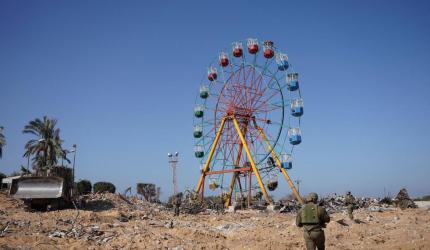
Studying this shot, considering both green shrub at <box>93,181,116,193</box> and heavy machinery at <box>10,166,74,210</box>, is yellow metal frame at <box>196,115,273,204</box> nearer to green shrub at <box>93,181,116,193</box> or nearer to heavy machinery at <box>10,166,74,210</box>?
heavy machinery at <box>10,166,74,210</box>

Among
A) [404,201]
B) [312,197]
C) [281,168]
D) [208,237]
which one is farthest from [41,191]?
[404,201]

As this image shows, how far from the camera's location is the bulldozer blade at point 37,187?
22.0 metres

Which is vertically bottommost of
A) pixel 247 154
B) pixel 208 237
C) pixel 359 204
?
pixel 208 237

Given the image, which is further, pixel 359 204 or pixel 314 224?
pixel 359 204

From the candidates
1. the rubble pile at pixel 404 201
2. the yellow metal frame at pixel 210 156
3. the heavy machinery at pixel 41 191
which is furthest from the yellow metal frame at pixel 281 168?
the heavy machinery at pixel 41 191

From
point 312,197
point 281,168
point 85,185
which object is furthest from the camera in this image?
point 85,185

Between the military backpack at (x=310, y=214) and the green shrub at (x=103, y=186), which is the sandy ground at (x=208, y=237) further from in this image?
the green shrub at (x=103, y=186)

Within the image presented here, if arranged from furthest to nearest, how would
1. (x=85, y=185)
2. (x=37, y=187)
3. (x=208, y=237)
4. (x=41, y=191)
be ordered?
1. (x=85, y=185)
2. (x=37, y=187)
3. (x=41, y=191)
4. (x=208, y=237)

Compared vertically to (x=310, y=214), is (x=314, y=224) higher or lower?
lower

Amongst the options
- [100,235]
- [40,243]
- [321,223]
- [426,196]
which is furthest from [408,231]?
[426,196]

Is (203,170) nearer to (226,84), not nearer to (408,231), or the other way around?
(226,84)

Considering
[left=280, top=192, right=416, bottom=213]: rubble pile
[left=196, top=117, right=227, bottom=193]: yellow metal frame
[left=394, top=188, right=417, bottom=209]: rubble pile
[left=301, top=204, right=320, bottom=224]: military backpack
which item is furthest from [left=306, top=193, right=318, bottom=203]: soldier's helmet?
[left=196, top=117, right=227, bottom=193]: yellow metal frame

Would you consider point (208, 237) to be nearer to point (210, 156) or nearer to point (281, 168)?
point (281, 168)

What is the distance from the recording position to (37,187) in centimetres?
2238
